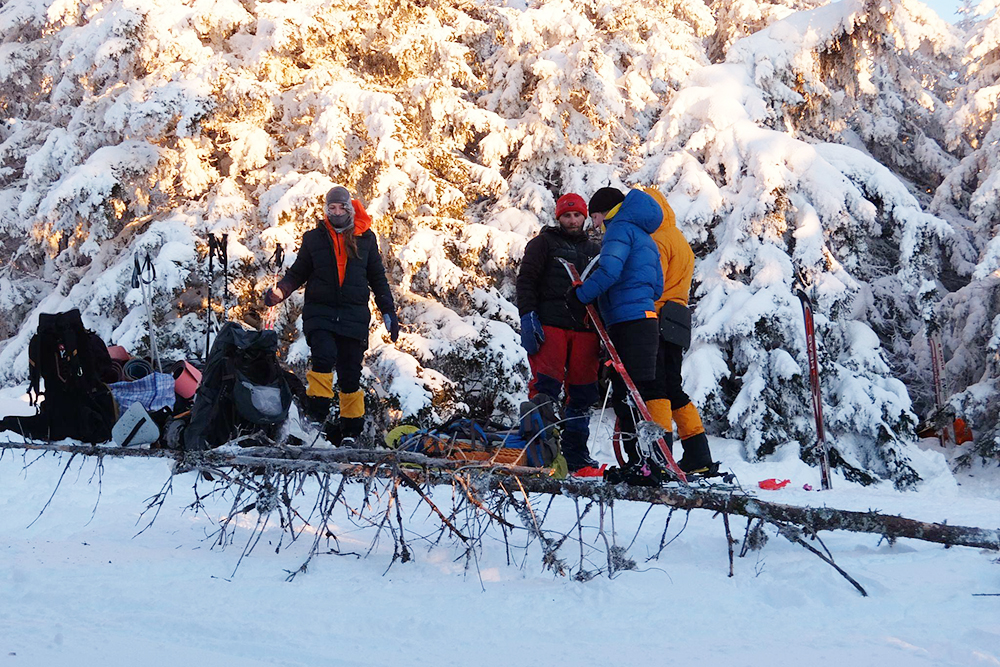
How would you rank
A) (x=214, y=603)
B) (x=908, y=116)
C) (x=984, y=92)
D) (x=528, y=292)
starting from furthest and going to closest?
1. (x=908, y=116)
2. (x=984, y=92)
3. (x=528, y=292)
4. (x=214, y=603)

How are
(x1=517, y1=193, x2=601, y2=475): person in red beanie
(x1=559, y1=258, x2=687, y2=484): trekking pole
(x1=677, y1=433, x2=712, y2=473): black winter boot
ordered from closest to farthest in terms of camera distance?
(x1=559, y1=258, x2=687, y2=484): trekking pole
(x1=677, y1=433, x2=712, y2=473): black winter boot
(x1=517, y1=193, x2=601, y2=475): person in red beanie

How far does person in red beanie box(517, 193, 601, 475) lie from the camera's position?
5.55 m

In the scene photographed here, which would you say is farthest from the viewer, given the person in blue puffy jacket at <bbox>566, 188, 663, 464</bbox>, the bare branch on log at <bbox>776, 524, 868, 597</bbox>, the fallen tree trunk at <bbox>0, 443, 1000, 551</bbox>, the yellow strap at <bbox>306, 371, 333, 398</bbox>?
the yellow strap at <bbox>306, 371, 333, 398</bbox>

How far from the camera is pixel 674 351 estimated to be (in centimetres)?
474

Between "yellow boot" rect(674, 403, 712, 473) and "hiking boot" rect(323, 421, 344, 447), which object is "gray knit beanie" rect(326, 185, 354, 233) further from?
"yellow boot" rect(674, 403, 712, 473)

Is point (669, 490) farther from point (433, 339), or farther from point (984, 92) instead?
point (984, 92)

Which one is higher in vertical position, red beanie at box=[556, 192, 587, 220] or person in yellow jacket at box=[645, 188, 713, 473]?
red beanie at box=[556, 192, 587, 220]

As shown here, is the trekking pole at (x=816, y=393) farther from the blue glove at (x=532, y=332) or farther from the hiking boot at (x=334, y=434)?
the hiking boot at (x=334, y=434)

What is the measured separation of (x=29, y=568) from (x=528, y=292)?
3.38 meters

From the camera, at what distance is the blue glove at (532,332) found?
5.35 m

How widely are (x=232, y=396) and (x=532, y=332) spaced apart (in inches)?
81.3

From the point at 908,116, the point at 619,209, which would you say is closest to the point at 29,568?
the point at 619,209

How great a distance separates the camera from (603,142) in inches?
454

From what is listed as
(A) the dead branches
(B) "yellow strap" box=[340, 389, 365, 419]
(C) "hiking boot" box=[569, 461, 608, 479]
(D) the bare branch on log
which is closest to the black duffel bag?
(C) "hiking boot" box=[569, 461, 608, 479]
